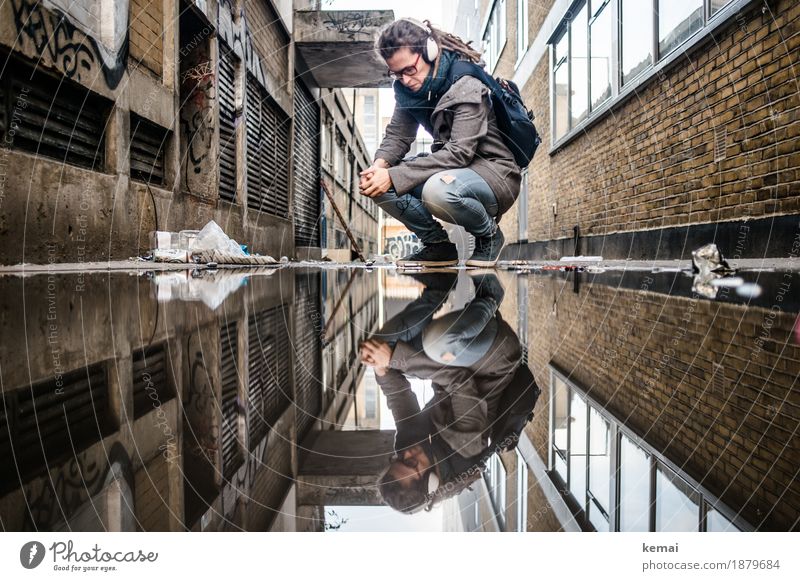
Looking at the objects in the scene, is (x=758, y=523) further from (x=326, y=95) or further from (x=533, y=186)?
(x=326, y=95)

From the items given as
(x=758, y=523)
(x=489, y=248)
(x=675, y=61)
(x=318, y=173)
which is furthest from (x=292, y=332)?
(x=318, y=173)

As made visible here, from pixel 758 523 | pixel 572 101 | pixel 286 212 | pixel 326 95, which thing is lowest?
pixel 758 523

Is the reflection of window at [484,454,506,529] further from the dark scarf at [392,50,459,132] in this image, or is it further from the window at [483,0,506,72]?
the window at [483,0,506,72]

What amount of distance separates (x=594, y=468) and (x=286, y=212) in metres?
4.41

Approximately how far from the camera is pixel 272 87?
12.8 feet

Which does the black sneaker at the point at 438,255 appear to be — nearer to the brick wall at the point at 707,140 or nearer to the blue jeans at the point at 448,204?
the blue jeans at the point at 448,204

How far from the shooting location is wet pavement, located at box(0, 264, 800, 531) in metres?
0.24

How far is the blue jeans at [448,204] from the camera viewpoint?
1776mm

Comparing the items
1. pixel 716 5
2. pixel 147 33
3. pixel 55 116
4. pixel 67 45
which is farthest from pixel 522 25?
pixel 55 116

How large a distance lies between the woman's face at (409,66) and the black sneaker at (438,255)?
28.5 inches

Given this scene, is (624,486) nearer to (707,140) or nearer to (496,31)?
(707,140)

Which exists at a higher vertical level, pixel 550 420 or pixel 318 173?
pixel 318 173

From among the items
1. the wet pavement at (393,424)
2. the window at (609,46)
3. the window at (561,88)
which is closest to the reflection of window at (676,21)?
the window at (609,46)

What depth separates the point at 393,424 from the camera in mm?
333
